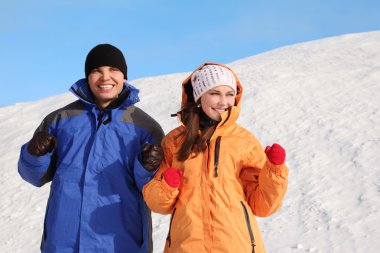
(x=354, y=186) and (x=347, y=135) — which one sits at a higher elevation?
(x=347, y=135)

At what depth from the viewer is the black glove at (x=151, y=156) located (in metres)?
2.66

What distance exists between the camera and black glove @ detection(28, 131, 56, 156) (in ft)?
8.87

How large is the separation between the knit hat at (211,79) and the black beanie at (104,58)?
1.67ft

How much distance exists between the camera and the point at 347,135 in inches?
320

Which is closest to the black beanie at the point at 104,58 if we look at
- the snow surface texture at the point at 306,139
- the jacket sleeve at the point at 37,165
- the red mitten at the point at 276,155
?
the jacket sleeve at the point at 37,165

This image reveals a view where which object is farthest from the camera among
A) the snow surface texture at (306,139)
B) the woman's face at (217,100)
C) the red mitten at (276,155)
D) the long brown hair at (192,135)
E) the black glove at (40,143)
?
the snow surface texture at (306,139)

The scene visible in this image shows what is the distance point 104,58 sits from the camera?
300 centimetres

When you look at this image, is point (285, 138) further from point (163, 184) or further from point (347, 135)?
point (163, 184)

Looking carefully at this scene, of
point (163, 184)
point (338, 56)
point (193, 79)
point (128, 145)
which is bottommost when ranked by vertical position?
point (163, 184)

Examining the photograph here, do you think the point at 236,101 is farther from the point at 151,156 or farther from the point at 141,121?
the point at 151,156

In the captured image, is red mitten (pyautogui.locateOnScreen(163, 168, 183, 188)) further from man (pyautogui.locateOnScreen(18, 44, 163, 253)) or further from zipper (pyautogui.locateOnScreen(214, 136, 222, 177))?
zipper (pyautogui.locateOnScreen(214, 136, 222, 177))

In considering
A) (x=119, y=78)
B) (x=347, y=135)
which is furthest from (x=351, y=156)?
(x=119, y=78)

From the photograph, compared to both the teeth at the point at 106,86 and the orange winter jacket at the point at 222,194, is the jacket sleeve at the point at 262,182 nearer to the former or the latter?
the orange winter jacket at the point at 222,194

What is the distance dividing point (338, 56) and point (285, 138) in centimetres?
587
